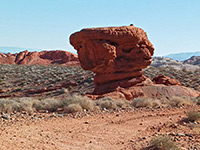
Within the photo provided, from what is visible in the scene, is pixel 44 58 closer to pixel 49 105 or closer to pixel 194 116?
pixel 49 105

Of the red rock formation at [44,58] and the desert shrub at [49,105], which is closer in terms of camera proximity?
the desert shrub at [49,105]

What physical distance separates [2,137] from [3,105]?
458 cm

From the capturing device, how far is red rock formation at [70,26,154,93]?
569 inches

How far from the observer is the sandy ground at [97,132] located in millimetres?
5465

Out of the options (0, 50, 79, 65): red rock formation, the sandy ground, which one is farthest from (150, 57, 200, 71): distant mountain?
the sandy ground

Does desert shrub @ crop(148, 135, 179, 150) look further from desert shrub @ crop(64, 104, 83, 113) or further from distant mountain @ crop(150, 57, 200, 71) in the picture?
distant mountain @ crop(150, 57, 200, 71)

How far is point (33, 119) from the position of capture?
8.09 metres

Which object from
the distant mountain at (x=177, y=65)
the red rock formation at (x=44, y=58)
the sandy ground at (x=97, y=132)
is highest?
the red rock formation at (x=44, y=58)

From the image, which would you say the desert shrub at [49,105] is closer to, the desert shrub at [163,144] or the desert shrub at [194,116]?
the desert shrub at [194,116]

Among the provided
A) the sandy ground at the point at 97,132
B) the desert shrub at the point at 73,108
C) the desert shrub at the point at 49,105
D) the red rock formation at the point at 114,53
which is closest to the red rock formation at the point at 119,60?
the red rock formation at the point at 114,53

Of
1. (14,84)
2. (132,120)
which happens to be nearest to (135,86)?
(132,120)

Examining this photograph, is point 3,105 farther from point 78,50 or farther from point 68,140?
point 78,50

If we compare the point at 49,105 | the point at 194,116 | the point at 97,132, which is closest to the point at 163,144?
the point at 97,132

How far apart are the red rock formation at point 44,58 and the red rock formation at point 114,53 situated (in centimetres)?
4349
